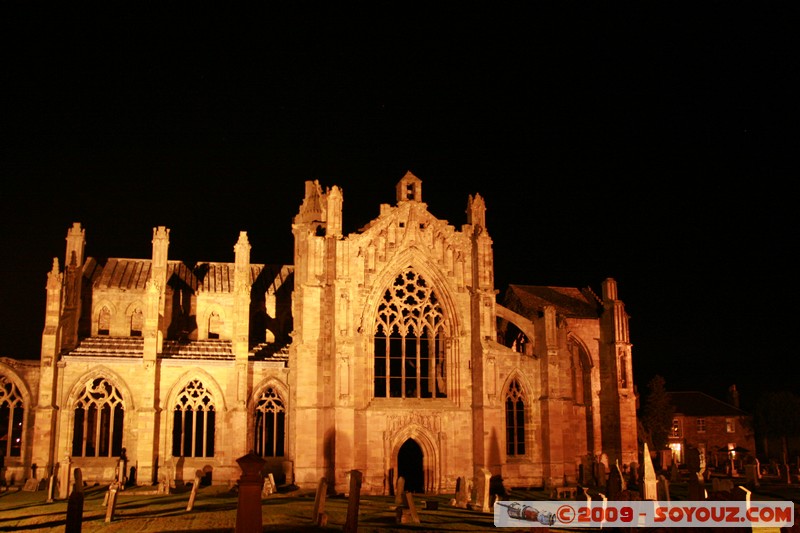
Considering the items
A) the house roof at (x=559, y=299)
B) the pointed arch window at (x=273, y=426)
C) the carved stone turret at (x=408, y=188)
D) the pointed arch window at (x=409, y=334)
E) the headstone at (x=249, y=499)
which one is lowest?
the headstone at (x=249, y=499)

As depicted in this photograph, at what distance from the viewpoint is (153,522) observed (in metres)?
27.8

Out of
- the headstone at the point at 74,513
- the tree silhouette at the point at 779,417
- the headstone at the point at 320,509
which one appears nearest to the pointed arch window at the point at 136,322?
the headstone at the point at 320,509

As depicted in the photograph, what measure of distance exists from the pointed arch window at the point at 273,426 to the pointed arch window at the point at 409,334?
5.48 m

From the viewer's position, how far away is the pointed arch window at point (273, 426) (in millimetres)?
45719

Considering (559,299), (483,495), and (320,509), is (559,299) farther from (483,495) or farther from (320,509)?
(320,509)

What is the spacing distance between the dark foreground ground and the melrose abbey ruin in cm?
279

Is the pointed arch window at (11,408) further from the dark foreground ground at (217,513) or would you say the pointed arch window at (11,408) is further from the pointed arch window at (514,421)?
the pointed arch window at (514,421)

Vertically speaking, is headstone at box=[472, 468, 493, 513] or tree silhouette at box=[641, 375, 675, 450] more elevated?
tree silhouette at box=[641, 375, 675, 450]

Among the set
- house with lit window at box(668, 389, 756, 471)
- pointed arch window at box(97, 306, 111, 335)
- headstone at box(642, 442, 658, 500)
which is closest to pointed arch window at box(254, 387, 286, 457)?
pointed arch window at box(97, 306, 111, 335)

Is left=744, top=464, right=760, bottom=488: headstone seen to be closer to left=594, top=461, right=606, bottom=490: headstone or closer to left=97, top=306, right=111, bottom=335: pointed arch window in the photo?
left=594, top=461, right=606, bottom=490: headstone

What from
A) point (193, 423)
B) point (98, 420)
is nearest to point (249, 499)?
point (193, 423)

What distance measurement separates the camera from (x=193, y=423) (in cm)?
4469

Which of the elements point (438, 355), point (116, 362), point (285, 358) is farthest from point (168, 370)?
point (438, 355)

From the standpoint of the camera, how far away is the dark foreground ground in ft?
87.1
